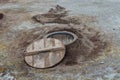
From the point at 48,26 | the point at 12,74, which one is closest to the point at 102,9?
the point at 48,26

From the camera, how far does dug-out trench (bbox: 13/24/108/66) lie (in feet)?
17.0

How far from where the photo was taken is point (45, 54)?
517cm

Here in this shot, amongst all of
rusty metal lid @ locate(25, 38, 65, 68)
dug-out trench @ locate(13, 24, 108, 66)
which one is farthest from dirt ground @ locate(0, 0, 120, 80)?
rusty metal lid @ locate(25, 38, 65, 68)

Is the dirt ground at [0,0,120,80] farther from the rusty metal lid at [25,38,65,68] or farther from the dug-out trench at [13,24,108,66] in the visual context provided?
the rusty metal lid at [25,38,65,68]

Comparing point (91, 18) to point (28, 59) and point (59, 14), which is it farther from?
point (28, 59)

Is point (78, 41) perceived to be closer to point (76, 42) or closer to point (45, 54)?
point (76, 42)

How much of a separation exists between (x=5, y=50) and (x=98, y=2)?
3.99 metres

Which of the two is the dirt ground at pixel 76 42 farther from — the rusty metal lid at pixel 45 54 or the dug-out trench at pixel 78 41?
the rusty metal lid at pixel 45 54

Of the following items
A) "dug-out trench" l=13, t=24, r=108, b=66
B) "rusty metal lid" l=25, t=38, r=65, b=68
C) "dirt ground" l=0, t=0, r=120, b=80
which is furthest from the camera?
"dug-out trench" l=13, t=24, r=108, b=66

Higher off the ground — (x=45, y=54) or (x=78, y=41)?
(x=78, y=41)

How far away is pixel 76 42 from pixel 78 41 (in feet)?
0.24

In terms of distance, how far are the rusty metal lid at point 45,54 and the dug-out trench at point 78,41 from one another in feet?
0.55

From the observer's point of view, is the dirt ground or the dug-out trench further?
the dug-out trench

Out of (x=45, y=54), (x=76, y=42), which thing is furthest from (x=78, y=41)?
(x=45, y=54)
